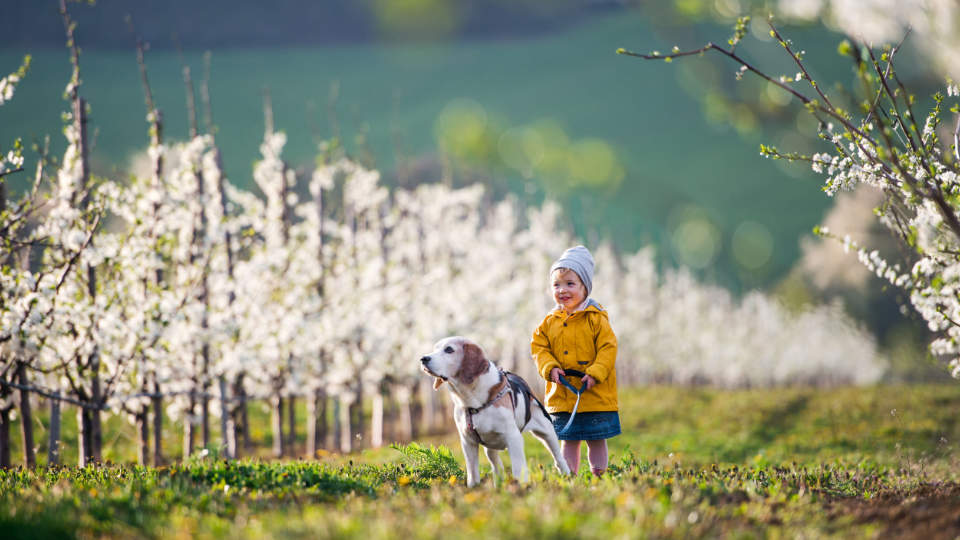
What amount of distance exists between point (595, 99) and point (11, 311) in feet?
334

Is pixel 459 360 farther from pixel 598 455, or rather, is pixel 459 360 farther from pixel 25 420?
pixel 25 420

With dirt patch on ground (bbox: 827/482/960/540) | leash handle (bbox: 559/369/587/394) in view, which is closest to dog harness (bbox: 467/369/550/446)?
leash handle (bbox: 559/369/587/394)

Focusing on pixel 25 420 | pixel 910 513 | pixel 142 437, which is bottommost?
pixel 910 513

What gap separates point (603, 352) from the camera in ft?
22.5

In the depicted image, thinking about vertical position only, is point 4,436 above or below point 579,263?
below

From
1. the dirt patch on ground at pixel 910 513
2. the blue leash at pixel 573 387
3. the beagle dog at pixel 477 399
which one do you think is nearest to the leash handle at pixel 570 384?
the blue leash at pixel 573 387

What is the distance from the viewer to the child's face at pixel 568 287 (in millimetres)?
7090

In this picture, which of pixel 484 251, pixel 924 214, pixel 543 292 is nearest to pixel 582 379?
pixel 924 214

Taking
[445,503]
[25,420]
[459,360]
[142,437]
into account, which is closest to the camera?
[445,503]

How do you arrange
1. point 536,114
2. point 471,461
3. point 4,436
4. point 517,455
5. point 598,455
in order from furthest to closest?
point 536,114 < point 4,436 < point 598,455 < point 471,461 < point 517,455

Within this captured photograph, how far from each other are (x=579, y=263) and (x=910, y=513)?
3414mm

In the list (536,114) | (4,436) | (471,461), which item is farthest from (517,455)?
(536,114)

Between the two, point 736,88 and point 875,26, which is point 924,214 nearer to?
point 875,26

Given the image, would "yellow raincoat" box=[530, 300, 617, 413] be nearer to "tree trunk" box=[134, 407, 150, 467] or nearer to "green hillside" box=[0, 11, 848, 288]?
"tree trunk" box=[134, 407, 150, 467]
